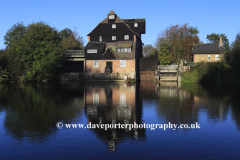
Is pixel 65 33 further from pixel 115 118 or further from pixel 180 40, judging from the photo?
pixel 115 118

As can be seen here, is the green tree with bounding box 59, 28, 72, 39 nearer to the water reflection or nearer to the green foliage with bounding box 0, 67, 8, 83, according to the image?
the green foliage with bounding box 0, 67, 8, 83

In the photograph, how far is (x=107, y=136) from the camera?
14016 millimetres

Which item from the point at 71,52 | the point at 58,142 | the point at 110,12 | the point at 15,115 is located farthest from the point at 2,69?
the point at 58,142

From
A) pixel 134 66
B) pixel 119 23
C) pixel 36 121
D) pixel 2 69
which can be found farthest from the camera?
pixel 119 23

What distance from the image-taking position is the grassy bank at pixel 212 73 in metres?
59.9

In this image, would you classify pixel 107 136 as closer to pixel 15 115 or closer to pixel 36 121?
pixel 36 121

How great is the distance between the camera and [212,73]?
60875 millimetres

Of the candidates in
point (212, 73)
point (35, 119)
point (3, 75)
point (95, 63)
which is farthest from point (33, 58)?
point (35, 119)

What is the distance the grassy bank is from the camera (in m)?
59.9

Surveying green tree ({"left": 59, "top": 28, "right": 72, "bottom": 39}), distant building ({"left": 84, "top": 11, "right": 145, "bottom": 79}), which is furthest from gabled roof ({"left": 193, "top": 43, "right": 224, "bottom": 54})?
green tree ({"left": 59, "top": 28, "right": 72, "bottom": 39})

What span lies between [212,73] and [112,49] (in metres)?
25.5

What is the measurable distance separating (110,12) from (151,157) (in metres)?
61.8

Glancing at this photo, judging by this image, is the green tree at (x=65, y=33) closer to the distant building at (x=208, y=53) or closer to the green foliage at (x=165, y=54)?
the green foliage at (x=165, y=54)

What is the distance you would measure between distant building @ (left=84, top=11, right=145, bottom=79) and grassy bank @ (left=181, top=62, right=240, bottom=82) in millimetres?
13763
